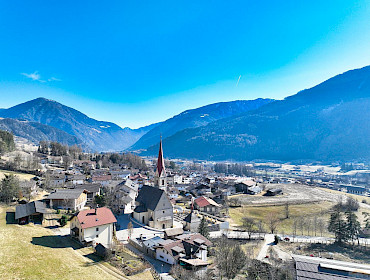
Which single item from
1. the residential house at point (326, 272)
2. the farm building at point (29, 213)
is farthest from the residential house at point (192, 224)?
the residential house at point (326, 272)

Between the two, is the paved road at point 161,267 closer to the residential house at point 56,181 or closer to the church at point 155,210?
the church at point 155,210

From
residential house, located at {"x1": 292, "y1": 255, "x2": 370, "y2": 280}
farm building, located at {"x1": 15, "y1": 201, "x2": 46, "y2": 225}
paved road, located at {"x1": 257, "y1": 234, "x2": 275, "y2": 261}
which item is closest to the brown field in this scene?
paved road, located at {"x1": 257, "y1": 234, "x2": 275, "y2": 261}

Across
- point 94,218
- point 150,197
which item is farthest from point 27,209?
point 150,197

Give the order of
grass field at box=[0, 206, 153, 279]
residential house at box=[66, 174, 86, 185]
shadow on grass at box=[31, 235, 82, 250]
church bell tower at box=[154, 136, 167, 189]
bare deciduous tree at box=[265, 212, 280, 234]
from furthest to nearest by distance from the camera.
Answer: residential house at box=[66, 174, 86, 185] → church bell tower at box=[154, 136, 167, 189] → bare deciduous tree at box=[265, 212, 280, 234] → shadow on grass at box=[31, 235, 82, 250] → grass field at box=[0, 206, 153, 279]

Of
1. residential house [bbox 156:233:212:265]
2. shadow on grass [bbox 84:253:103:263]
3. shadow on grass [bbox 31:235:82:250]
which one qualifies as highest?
shadow on grass [bbox 31:235:82:250]

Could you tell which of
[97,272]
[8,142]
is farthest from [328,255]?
[8,142]

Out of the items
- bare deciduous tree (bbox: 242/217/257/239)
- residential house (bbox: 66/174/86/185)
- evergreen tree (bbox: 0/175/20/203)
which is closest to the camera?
evergreen tree (bbox: 0/175/20/203)

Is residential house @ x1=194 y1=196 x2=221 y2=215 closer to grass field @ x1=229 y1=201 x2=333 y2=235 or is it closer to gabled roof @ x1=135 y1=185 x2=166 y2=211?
grass field @ x1=229 y1=201 x2=333 y2=235
